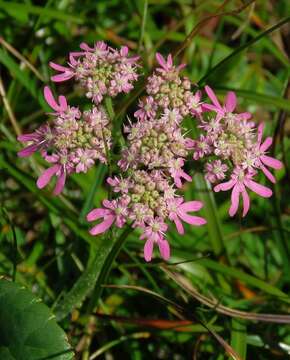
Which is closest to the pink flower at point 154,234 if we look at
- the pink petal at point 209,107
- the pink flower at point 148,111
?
the pink flower at point 148,111

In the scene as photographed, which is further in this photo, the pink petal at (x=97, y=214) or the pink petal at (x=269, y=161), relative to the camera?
the pink petal at (x=269, y=161)

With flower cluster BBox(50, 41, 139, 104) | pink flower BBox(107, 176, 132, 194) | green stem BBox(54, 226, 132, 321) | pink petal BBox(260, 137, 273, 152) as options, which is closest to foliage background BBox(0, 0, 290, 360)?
green stem BBox(54, 226, 132, 321)

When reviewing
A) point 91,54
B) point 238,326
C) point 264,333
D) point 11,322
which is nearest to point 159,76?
point 91,54

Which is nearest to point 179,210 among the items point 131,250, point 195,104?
point 195,104

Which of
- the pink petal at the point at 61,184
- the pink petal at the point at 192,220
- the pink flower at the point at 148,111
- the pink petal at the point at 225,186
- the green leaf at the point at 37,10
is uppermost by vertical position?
the green leaf at the point at 37,10

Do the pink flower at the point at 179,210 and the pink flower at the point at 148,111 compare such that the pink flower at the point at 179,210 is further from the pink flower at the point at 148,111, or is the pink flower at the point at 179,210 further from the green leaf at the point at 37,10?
the green leaf at the point at 37,10

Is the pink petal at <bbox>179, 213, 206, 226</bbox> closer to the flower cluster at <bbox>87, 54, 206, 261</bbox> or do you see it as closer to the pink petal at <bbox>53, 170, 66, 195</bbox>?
the flower cluster at <bbox>87, 54, 206, 261</bbox>

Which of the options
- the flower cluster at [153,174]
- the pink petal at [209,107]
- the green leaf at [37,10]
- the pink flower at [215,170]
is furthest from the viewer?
the green leaf at [37,10]
